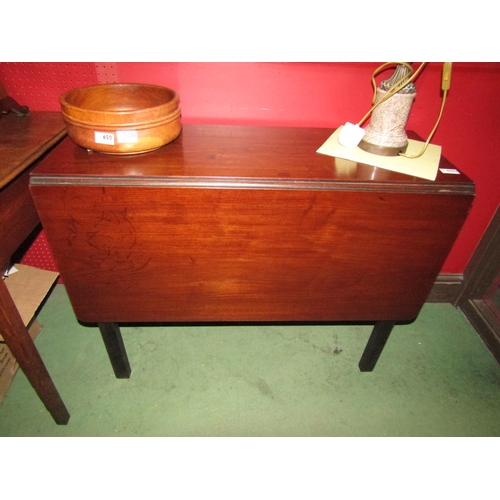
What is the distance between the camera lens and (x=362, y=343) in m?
1.39

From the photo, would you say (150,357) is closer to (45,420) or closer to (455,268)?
(45,420)

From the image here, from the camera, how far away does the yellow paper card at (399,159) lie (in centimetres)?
87

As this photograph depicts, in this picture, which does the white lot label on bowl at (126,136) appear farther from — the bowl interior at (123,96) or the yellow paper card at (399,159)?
the yellow paper card at (399,159)

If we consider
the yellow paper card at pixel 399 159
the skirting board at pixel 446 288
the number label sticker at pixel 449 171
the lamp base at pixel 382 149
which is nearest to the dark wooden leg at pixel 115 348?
the yellow paper card at pixel 399 159

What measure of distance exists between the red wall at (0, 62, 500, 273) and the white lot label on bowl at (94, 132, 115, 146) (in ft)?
1.16

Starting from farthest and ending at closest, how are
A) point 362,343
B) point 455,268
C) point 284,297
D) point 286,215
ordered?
point 455,268
point 362,343
point 284,297
point 286,215

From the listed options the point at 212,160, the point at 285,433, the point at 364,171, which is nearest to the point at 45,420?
the point at 285,433

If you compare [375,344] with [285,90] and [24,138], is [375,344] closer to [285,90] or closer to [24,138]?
[285,90]

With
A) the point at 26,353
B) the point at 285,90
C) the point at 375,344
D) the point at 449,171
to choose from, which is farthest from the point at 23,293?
the point at 449,171

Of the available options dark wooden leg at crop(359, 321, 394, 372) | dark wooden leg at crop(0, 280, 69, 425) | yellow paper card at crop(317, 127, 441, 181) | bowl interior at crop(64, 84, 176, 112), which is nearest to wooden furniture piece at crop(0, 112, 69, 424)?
dark wooden leg at crop(0, 280, 69, 425)

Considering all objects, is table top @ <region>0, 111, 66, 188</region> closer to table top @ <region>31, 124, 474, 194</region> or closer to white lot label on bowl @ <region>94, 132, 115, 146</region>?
table top @ <region>31, 124, 474, 194</region>

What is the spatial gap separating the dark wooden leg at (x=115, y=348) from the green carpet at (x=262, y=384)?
0.05m

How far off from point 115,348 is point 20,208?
53 cm
